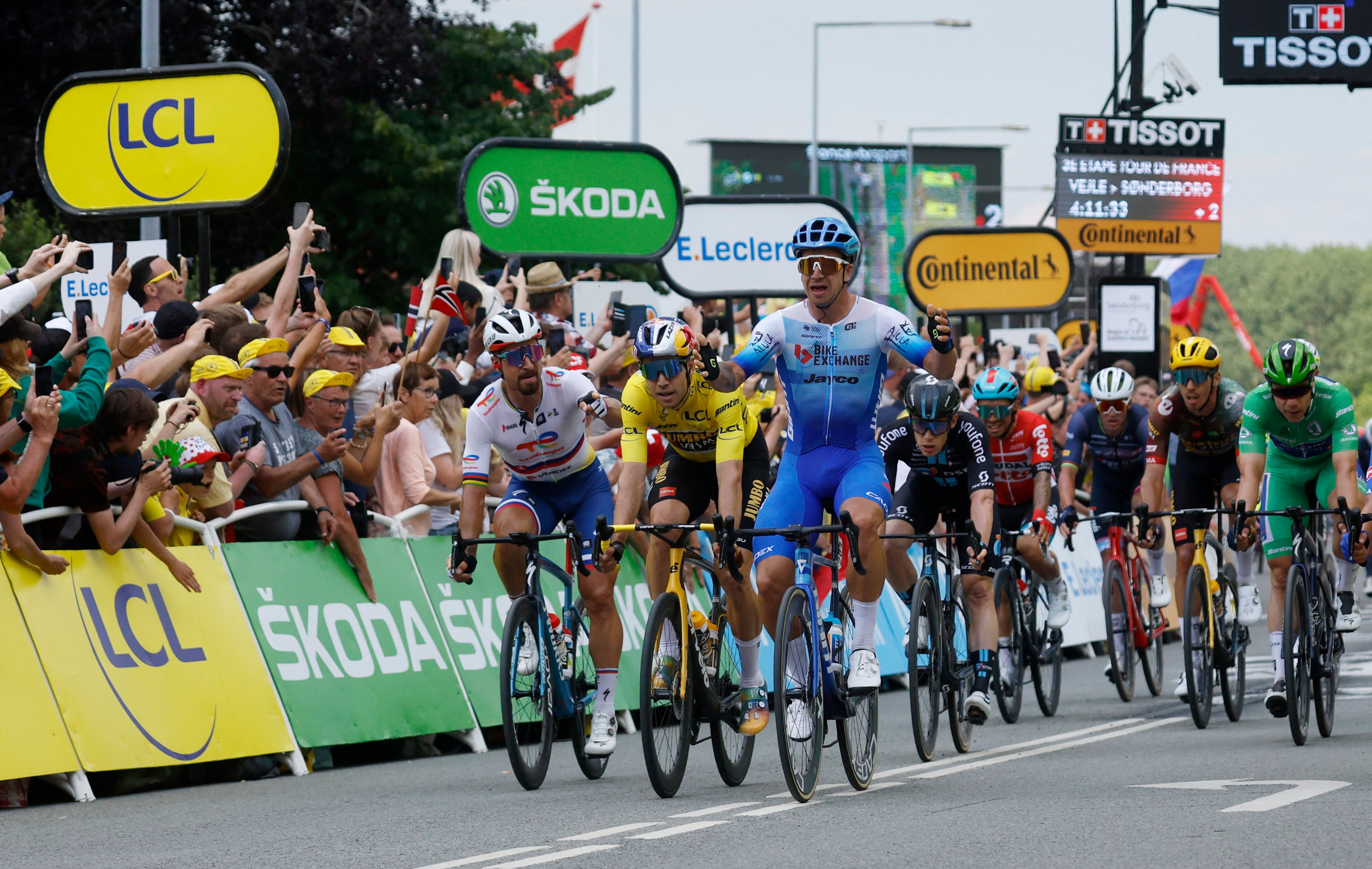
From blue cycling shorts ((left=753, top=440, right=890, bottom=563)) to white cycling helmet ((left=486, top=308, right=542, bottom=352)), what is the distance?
1393 millimetres

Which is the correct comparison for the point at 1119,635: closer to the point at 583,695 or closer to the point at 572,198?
the point at 572,198

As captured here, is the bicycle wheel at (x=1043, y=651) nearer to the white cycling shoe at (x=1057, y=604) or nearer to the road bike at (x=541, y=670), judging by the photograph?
the white cycling shoe at (x=1057, y=604)

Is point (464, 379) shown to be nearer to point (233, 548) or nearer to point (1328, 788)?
point (233, 548)

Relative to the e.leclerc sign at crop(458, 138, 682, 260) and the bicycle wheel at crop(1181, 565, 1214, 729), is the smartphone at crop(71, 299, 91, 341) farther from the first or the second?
the bicycle wheel at crop(1181, 565, 1214, 729)

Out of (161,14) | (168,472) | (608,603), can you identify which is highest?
(161,14)

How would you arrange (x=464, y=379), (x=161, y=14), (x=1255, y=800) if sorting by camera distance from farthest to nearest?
(x=161, y=14) < (x=464, y=379) < (x=1255, y=800)

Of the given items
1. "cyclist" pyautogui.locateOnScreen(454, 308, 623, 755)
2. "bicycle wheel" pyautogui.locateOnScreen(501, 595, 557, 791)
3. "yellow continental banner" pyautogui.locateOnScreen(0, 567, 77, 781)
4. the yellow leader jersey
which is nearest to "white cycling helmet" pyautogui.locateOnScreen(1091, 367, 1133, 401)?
the yellow leader jersey

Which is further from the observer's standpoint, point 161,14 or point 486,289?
point 161,14

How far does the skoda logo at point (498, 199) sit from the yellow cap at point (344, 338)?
2.60 meters


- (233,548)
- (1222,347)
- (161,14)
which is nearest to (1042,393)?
(233,548)

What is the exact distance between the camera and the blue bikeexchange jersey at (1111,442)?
590 inches

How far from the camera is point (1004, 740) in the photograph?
11.8 m

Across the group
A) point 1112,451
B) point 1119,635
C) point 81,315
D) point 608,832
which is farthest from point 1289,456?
point 81,315

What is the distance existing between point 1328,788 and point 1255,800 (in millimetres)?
585
